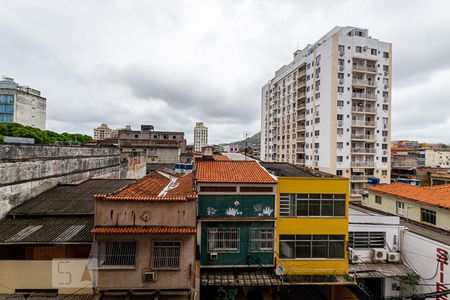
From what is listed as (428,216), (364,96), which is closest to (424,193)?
(428,216)

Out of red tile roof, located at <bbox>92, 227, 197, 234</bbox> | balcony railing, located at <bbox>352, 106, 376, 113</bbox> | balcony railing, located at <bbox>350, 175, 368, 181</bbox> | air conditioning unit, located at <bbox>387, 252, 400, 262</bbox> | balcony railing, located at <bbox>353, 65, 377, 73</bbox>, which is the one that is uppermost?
balcony railing, located at <bbox>353, 65, 377, 73</bbox>

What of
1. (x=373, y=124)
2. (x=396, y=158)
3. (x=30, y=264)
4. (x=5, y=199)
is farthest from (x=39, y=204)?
(x=396, y=158)

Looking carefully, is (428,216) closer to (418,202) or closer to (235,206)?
(418,202)

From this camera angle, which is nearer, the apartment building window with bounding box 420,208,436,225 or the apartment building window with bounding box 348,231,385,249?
the apartment building window with bounding box 348,231,385,249

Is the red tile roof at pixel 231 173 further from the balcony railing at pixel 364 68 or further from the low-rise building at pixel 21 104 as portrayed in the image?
the low-rise building at pixel 21 104

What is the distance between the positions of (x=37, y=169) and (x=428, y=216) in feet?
98.6

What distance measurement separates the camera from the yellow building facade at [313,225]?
13156 millimetres

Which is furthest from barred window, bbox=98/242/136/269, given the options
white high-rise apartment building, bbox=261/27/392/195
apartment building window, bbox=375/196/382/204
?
white high-rise apartment building, bbox=261/27/392/195

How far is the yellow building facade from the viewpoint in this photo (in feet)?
43.2

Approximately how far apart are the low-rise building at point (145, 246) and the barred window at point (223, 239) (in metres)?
2.69

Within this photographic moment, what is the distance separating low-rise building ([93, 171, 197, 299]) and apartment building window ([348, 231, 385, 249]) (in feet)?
38.2

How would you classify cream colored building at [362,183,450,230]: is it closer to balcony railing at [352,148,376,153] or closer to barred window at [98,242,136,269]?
balcony railing at [352,148,376,153]

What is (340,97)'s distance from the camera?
3869cm

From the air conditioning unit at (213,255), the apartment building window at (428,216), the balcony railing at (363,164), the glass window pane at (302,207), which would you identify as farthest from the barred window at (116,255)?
the balcony railing at (363,164)
